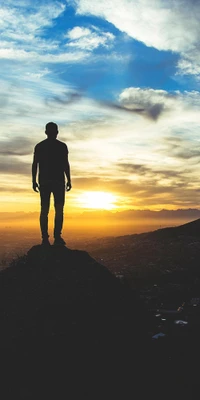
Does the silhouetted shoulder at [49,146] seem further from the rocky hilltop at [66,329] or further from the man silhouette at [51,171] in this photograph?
the rocky hilltop at [66,329]

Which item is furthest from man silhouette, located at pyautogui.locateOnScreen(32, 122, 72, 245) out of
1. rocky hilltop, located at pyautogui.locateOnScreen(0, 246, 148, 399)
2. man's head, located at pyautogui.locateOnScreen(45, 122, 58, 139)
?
rocky hilltop, located at pyautogui.locateOnScreen(0, 246, 148, 399)

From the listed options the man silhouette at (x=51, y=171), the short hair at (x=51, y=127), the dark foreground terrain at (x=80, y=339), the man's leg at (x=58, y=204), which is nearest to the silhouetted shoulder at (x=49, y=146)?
the man silhouette at (x=51, y=171)

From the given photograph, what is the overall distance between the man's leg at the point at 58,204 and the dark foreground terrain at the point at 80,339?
642 millimetres

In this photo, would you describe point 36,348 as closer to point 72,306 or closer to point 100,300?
point 72,306

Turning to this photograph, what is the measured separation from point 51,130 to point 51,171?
1.31m

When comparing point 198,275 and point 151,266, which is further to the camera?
point 151,266

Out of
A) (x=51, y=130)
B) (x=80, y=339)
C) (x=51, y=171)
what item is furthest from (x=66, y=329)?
(x=51, y=130)

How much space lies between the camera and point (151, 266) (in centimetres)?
5394

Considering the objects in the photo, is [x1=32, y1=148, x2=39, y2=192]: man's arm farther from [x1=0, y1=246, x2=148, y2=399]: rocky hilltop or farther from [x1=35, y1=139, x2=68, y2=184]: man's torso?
[x1=0, y1=246, x2=148, y2=399]: rocky hilltop

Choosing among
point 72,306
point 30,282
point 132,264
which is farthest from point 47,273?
point 132,264

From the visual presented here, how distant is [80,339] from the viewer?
954 centimetres

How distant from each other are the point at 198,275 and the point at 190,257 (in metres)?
10.7

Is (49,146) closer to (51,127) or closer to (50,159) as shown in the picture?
(50,159)

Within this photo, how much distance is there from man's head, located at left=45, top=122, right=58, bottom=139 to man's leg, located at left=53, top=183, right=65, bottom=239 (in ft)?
5.18
